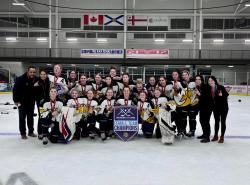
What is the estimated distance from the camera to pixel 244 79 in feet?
77.9

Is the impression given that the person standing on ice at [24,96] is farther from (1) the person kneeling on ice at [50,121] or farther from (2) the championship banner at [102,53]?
(2) the championship banner at [102,53]

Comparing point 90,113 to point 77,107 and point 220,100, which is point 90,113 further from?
point 220,100

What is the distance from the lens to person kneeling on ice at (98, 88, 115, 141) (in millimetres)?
5727

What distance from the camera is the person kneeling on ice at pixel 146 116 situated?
5885mm

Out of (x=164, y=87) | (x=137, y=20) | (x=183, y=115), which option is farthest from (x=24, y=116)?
(x=137, y=20)

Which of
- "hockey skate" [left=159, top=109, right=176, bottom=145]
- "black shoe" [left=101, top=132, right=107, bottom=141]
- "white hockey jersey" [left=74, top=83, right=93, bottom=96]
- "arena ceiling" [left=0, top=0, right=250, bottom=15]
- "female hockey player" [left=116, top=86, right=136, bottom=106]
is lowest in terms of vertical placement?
"black shoe" [left=101, top=132, right=107, bottom=141]

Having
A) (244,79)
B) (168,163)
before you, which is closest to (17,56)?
(244,79)

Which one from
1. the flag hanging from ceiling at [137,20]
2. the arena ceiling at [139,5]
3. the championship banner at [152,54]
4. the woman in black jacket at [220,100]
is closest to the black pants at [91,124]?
the woman in black jacket at [220,100]

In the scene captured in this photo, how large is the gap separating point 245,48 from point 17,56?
23740mm

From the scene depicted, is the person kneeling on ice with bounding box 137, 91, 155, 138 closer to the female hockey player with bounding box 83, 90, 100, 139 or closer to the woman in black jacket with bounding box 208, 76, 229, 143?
the female hockey player with bounding box 83, 90, 100, 139

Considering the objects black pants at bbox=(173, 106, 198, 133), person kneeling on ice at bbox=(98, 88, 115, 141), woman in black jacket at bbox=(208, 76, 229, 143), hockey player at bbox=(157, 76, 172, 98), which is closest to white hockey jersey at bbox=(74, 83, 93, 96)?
person kneeling on ice at bbox=(98, 88, 115, 141)

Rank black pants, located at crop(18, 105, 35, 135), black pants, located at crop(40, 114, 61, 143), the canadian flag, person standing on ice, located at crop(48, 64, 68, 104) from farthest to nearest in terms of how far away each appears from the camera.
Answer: the canadian flag
person standing on ice, located at crop(48, 64, 68, 104)
black pants, located at crop(18, 105, 35, 135)
black pants, located at crop(40, 114, 61, 143)

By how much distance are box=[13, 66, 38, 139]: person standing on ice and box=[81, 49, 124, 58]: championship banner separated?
21149 mm

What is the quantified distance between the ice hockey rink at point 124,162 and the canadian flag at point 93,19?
24.1 m
